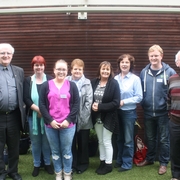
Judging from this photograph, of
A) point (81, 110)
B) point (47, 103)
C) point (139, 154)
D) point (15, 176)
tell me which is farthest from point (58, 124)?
point (139, 154)

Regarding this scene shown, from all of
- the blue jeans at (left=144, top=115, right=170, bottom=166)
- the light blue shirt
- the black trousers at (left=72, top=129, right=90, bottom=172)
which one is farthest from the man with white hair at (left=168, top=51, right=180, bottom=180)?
the black trousers at (left=72, top=129, right=90, bottom=172)

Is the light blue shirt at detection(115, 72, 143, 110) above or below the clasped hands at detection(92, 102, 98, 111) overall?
above

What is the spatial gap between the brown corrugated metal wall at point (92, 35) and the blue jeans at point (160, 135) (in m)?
1.36

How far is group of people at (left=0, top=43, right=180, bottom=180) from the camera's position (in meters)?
3.41

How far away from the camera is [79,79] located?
12.3 ft

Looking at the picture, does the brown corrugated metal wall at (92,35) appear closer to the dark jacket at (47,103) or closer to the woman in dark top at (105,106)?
the woman in dark top at (105,106)

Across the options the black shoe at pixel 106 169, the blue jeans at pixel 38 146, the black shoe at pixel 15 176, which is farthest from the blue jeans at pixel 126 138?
the black shoe at pixel 15 176

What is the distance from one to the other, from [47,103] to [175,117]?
1.62 m

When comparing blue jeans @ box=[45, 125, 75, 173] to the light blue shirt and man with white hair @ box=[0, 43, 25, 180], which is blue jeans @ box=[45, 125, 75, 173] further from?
the light blue shirt

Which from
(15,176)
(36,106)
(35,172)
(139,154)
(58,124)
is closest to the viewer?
→ (58,124)

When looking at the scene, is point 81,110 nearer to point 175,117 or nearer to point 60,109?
point 60,109

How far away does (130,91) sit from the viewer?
381cm

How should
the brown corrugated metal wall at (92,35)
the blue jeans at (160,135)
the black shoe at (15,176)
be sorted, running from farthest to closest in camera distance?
the brown corrugated metal wall at (92,35) → the blue jeans at (160,135) → the black shoe at (15,176)

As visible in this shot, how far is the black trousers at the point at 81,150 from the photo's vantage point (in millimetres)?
3865
